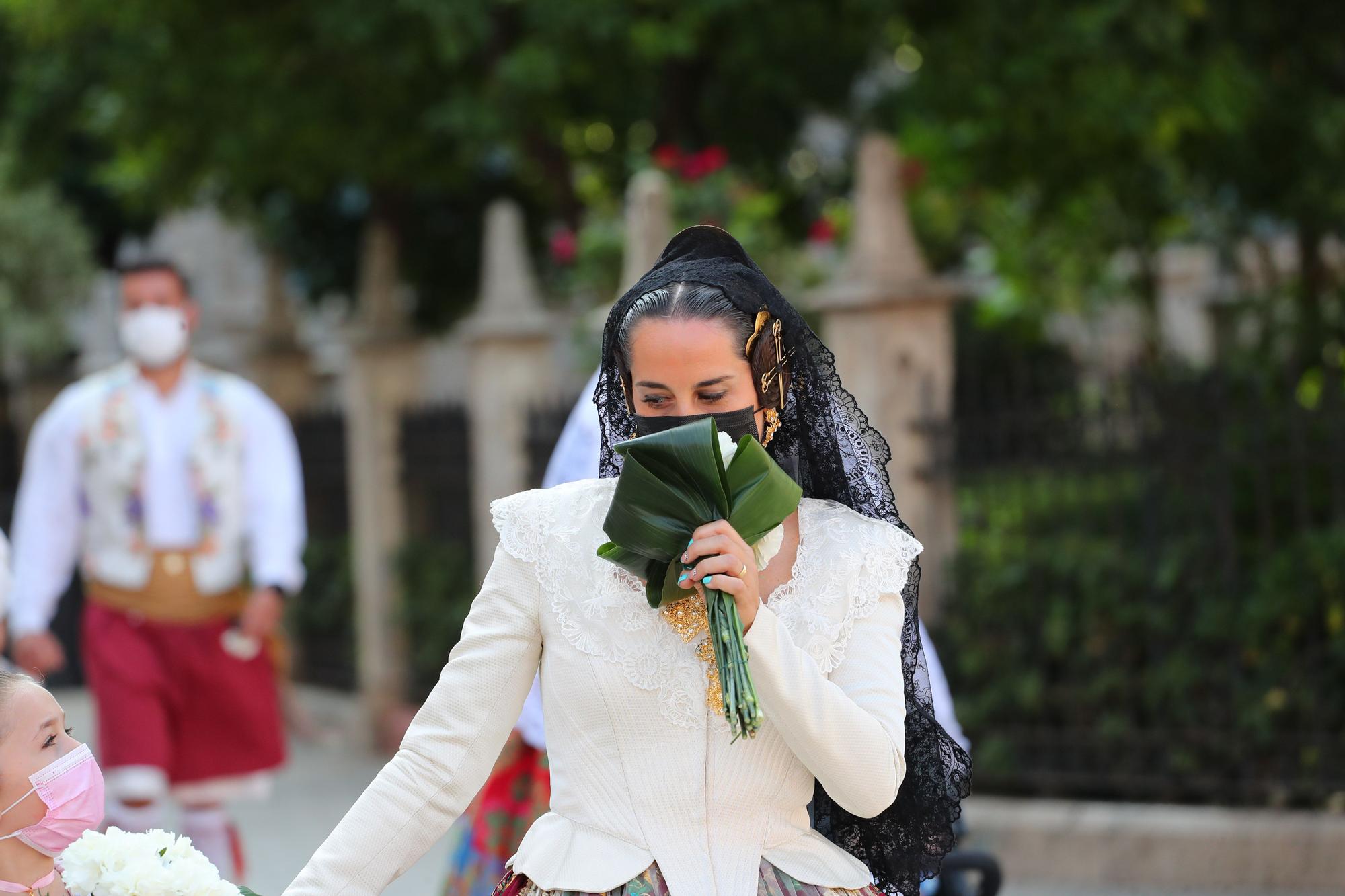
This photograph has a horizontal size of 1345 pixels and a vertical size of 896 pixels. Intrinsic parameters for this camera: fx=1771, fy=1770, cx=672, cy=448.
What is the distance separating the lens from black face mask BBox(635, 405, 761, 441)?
8.13ft

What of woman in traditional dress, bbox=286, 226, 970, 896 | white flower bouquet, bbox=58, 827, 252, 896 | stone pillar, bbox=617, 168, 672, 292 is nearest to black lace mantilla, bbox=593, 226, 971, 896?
woman in traditional dress, bbox=286, 226, 970, 896

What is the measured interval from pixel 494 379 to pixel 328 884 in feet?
21.9

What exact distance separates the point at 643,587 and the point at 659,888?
0.42m

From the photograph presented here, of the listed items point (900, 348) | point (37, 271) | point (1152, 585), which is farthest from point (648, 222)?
point (37, 271)

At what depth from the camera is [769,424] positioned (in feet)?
8.70

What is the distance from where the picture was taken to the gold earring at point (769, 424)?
2.64 metres

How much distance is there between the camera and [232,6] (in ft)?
33.9

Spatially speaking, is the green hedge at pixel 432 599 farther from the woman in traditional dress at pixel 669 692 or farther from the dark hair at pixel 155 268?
the woman in traditional dress at pixel 669 692

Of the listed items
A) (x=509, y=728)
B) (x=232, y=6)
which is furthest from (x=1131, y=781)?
(x=232, y=6)

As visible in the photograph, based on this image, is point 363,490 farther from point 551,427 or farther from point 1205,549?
point 1205,549

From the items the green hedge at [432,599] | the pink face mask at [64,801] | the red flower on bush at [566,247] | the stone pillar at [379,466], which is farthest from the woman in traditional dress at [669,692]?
the stone pillar at [379,466]

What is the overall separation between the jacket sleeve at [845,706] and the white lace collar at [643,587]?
1.5 inches

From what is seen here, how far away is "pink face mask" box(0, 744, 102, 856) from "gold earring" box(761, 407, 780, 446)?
3.64 ft

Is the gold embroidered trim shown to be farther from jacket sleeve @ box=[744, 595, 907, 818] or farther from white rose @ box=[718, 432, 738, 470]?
white rose @ box=[718, 432, 738, 470]
